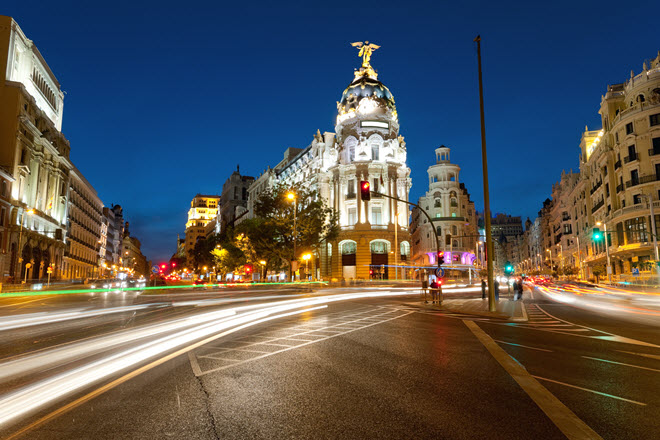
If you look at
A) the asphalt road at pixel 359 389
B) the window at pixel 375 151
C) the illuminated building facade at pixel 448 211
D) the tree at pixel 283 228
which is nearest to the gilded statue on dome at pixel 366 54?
the window at pixel 375 151

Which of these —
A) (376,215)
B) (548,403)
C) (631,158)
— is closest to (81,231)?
(376,215)

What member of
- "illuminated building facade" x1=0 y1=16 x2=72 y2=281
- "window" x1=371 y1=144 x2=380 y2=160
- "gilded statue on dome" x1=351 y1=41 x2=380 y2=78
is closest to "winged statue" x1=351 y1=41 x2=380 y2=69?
"gilded statue on dome" x1=351 y1=41 x2=380 y2=78

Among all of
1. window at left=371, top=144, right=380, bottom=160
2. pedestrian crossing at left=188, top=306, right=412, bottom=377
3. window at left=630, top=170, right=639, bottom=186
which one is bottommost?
pedestrian crossing at left=188, top=306, right=412, bottom=377

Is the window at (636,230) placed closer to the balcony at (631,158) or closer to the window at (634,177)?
the window at (634,177)

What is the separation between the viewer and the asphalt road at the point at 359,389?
14.3ft

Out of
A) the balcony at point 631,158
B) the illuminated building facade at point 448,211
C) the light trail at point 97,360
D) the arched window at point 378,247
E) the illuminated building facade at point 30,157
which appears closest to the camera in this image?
the light trail at point 97,360

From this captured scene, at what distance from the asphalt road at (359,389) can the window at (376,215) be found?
179ft

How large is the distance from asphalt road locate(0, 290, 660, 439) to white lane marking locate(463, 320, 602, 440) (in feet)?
0.10

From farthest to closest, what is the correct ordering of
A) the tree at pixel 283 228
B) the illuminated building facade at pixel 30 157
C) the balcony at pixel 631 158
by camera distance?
the illuminated building facade at pixel 30 157, the balcony at pixel 631 158, the tree at pixel 283 228

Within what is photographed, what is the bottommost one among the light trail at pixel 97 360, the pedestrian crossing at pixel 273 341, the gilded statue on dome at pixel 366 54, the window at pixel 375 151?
the pedestrian crossing at pixel 273 341

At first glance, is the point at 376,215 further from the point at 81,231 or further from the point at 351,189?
A: the point at 81,231

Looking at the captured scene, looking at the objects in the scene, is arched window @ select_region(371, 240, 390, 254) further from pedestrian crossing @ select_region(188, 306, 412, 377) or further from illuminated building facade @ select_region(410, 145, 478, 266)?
pedestrian crossing @ select_region(188, 306, 412, 377)

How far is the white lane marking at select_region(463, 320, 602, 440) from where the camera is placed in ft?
13.7

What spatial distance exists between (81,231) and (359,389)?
320 feet
